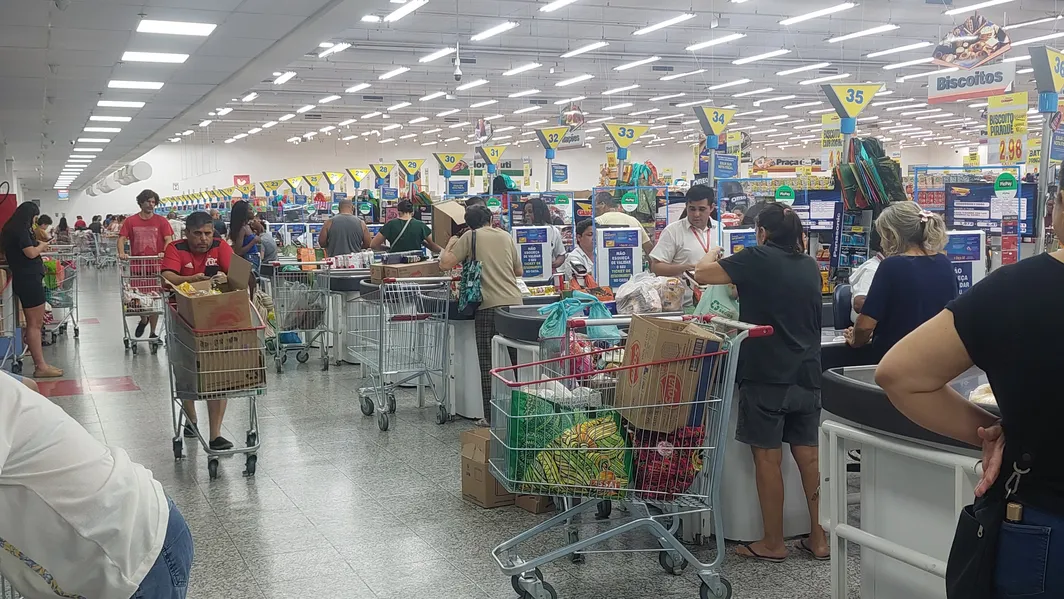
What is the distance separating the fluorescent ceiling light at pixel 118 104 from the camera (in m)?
15.9

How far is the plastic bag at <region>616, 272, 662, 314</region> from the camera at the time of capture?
4.65 m

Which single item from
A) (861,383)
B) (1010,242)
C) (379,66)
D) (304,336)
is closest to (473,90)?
(379,66)

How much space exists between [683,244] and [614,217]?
3.35 feet

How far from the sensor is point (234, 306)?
197 inches

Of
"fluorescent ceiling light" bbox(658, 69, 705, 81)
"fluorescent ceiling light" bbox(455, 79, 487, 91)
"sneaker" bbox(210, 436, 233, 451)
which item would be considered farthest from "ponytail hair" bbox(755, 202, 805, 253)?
"fluorescent ceiling light" bbox(658, 69, 705, 81)

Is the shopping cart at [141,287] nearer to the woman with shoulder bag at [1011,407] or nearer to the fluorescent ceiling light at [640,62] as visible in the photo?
the woman with shoulder bag at [1011,407]

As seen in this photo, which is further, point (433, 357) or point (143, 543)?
point (433, 357)

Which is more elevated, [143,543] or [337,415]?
[143,543]

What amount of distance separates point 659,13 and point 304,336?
10.7 metres

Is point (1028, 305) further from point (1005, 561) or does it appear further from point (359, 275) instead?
point (359, 275)

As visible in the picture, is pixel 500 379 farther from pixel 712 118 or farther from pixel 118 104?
Result: pixel 118 104

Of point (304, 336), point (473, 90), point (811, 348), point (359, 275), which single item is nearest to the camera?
point (811, 348)

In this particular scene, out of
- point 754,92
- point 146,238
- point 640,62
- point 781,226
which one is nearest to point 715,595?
point 781,226

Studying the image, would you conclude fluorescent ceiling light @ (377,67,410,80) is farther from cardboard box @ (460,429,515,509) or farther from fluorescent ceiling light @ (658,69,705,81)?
cardboard box @ (460,429,515,509)
